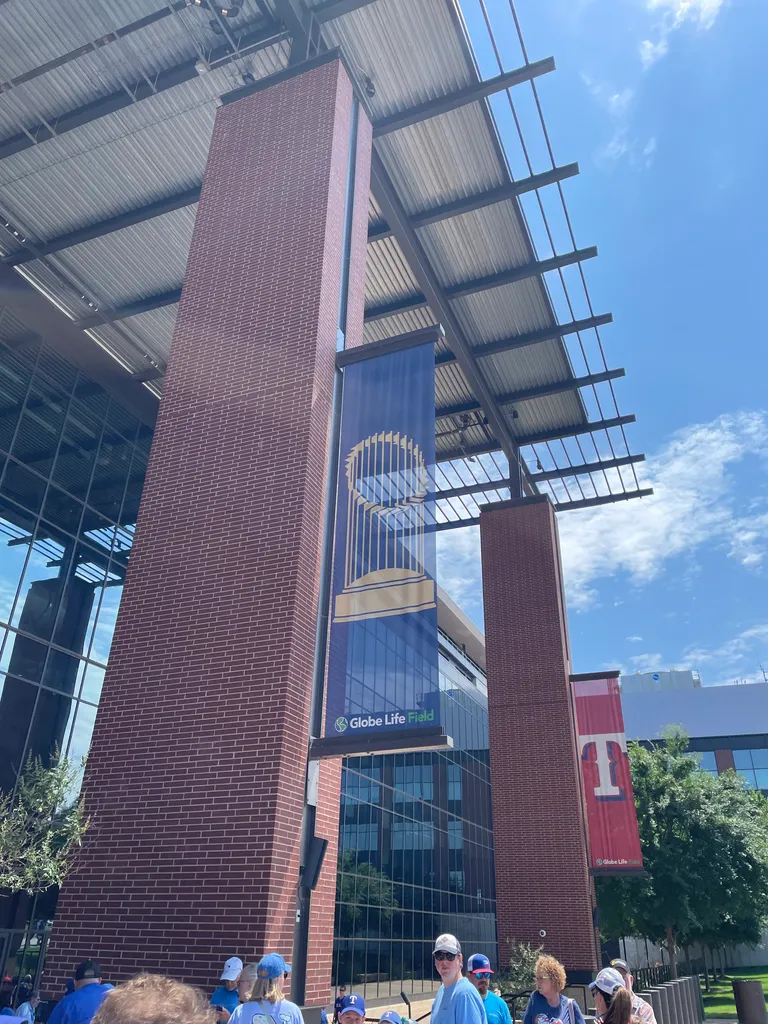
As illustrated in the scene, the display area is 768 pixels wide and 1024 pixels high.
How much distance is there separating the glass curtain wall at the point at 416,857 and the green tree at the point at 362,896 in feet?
0.10

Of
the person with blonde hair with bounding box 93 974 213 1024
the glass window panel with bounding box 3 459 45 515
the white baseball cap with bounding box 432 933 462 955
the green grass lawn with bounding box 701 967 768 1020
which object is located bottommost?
the green grass lawn with bounding box 701 967 768 1020

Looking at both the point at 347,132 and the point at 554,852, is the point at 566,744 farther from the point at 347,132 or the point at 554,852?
the point at 347,132

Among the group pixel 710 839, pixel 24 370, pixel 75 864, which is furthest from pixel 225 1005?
pixel 710 839

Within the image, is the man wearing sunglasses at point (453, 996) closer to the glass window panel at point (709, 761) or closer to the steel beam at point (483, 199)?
the steel beam at point (483, 199)

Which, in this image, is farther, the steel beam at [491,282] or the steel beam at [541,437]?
the steel beam at [541,437]

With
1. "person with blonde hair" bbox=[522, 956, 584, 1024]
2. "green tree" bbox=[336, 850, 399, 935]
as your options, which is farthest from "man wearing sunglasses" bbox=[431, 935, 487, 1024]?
"green tree" bbox=[336, 850, 399, 935]

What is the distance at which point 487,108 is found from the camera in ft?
50.5

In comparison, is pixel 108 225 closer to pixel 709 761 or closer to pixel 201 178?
pixel 201 178

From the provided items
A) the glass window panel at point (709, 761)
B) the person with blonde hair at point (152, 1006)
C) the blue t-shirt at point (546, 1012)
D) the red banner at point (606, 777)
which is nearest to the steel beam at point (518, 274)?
the red banner at point (606, 777)

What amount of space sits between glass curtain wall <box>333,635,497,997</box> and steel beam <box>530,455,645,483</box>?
1132cm

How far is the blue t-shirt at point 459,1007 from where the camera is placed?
178 inches

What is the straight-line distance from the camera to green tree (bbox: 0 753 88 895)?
11.6 m

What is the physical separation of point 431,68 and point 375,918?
927 inches

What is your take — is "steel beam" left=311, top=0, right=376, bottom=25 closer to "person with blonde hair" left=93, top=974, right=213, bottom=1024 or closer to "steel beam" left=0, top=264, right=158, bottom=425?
"steel beam" left=0, top=264, right=158, bottom=425
